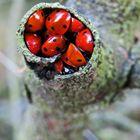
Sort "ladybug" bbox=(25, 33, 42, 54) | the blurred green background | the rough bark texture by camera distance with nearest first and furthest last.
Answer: "ladybug" bbox=(25, 33, 42, 54), the rough bark texture, the blurred green background

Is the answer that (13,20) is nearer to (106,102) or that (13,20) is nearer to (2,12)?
(2,12)

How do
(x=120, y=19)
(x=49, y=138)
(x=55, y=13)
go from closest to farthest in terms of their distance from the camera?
(x=55, y=13), (x=120, y=19), (x=49, y=138)

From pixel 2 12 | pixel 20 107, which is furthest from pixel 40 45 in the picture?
pixel 2 12

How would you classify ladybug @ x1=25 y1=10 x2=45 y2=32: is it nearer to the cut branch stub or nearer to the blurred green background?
the cut branch stub

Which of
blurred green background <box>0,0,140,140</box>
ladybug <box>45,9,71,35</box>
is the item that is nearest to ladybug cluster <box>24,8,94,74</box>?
ladybug <box>45,9,71,35</box>

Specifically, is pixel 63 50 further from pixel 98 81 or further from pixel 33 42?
pixel 98 81

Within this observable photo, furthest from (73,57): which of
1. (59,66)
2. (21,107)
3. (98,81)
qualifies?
(21,107)
